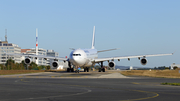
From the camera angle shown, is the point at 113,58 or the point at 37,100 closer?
the point at 37,100

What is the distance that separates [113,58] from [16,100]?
54.0 m

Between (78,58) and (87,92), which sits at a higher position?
(78,58)

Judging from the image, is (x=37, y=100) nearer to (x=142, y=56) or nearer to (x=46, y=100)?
(x=46, y=100)

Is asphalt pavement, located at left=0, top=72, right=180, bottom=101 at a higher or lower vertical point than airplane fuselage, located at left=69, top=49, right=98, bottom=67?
lower

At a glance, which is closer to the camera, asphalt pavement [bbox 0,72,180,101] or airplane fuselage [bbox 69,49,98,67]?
asphalt pavement [bbox 0,72,180,101]

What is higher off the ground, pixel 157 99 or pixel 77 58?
pixel 77 58

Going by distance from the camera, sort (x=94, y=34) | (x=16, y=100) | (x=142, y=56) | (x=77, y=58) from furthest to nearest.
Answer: (x=94, y=34), (x=142, y=56), (x=77, y=58), (x=16, y=100)

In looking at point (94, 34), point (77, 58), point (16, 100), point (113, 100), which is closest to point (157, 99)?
point (113, 100)

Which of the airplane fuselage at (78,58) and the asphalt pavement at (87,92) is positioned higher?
the airplane fuselage at (78,58)

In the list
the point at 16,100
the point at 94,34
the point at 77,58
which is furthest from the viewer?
the point at 94,34

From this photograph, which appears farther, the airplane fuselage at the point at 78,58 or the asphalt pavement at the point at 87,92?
the airplane fuselage at the point at 78,58

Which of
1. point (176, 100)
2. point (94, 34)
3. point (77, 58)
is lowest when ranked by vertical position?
point (176, 100)

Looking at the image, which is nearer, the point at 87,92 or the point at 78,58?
the point at 87,92

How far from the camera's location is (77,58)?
188ft
